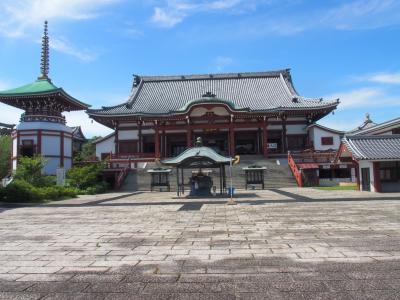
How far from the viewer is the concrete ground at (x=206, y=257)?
4289mm

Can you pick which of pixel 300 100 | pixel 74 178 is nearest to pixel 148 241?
pixel 74 178

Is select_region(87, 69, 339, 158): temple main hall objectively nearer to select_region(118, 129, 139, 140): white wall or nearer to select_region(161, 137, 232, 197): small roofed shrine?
select_region(118, 129, 139, 140): white wall

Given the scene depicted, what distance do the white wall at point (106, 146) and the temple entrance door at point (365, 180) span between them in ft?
82.8

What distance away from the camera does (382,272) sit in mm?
4824

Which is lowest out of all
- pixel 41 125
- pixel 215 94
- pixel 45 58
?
pixel 41 125

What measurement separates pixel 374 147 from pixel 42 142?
2589cm

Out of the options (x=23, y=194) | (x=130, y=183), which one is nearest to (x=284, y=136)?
(x=130, y=183)

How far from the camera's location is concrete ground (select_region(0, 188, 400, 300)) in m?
4.29

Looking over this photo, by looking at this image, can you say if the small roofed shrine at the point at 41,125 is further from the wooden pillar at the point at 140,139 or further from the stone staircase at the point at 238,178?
the stone staircase at the point at 238,178

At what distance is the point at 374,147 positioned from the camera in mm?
20016

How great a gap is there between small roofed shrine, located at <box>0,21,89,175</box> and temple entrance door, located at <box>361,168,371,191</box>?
79.6ft

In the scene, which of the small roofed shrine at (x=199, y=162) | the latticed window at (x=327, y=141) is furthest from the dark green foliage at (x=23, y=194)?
the latticed window at (x=327, y=141)

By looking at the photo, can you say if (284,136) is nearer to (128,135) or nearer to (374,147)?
(374,147)

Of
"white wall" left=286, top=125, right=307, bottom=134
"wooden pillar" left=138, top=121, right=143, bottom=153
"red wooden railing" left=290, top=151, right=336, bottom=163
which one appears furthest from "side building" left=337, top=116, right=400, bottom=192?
"wooden pillar" left=138, top=121, right=143, bottom=153
